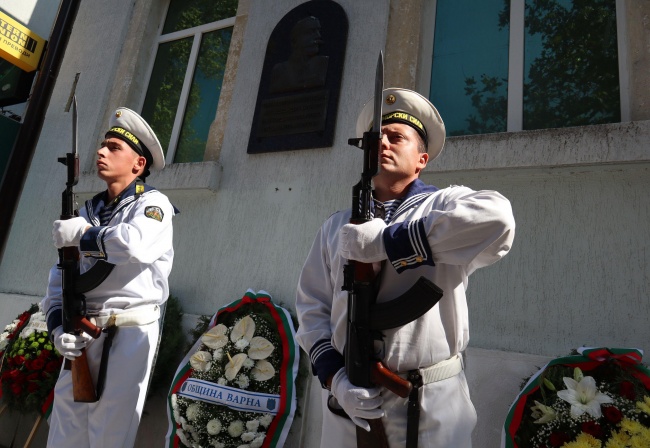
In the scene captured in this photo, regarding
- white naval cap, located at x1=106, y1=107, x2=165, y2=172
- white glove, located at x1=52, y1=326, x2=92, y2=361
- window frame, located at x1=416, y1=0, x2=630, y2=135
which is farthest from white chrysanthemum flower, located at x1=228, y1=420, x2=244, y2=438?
window frame, located at x1=416, y1=0, x2=630, y2=135

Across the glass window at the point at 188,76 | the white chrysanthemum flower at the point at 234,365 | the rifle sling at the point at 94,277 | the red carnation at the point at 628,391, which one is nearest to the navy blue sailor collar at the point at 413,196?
the red carnation at the point at 628,391

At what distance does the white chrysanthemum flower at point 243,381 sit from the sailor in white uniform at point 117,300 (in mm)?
788

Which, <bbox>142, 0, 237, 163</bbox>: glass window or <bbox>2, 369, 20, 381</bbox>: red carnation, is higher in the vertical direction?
<bbox>142, 0, 237, 163</bbox>: glass window

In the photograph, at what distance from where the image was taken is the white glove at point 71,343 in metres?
2.77

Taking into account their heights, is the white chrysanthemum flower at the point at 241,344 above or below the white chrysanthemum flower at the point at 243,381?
above

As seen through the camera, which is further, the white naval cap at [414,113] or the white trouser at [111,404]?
the white trouser at [111,404]

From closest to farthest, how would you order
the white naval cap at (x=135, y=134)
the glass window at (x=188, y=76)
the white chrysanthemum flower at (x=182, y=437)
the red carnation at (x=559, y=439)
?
the red carnation at (x=559, y=439) → the white naval cap at (x=135, y=134) → the white chrysanthemum flower at (x=182, y=437) → the glass window at (x=188, y=76)

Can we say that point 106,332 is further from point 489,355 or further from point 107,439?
point 489,355

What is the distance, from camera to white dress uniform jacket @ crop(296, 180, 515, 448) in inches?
69.4

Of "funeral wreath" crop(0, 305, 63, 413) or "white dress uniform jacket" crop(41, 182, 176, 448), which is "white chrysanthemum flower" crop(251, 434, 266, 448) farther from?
"funeral wreath" crop(0, 305, 63, 413)

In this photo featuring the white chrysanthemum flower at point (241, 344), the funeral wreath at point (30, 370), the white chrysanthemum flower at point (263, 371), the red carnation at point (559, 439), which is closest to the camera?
the red carnation at point (559, 439)

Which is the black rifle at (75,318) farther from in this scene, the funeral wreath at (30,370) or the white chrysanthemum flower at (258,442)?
the funeral wreath at (30,370)

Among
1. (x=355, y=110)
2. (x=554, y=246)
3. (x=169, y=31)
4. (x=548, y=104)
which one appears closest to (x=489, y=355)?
(x=554, y=246)

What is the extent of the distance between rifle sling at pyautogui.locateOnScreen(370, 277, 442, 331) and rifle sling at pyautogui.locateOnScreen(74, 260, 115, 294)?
1732 millimetres
